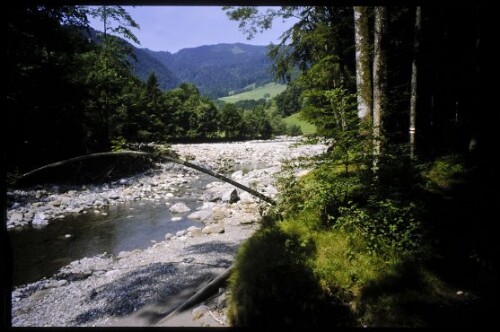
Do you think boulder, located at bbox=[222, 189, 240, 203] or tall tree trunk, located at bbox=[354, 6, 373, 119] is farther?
boulder, located at bbox=[222, 189, 240, 203]

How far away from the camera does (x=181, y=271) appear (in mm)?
8391

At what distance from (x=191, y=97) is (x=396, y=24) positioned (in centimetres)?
4844

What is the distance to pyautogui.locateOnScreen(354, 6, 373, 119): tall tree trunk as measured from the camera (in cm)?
731

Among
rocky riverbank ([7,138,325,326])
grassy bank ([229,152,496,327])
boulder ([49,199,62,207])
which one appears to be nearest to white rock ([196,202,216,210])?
rocky riverbank ([7,138,325,326])

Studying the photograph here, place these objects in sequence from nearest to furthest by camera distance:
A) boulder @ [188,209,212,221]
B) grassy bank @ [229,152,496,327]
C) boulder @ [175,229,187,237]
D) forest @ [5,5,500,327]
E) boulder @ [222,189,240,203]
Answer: forest @ [5,5,500,327] → grassy bank @ [229,152,496,327] → boulder @ [175,229,187,237] → boulder @ [188,209,212,221] → boulder @ [222,189,240,203]

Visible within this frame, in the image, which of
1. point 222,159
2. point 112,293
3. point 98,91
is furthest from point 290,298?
point 222,159

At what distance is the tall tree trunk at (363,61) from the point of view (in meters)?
7.31

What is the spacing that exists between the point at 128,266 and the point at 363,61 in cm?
870

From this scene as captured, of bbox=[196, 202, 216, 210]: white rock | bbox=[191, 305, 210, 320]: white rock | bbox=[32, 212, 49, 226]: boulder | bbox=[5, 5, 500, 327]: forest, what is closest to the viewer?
bbox=[5, 5, 500, 327]: forest

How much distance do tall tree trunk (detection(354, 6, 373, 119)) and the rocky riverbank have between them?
6.69 feet

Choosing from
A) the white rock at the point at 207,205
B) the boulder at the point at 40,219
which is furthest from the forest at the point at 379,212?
the white rock at the point at 207,205

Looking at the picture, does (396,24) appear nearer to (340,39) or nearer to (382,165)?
(340,39)

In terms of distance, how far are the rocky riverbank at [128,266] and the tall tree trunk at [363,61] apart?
6.69ft

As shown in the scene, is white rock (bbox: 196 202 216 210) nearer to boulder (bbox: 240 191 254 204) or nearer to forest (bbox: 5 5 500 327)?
boulder (bbox: 240 191 254 204)
